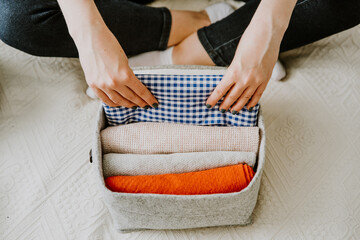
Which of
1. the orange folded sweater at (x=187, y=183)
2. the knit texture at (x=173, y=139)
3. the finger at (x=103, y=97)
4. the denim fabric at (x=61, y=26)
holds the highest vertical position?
the denim fabric at (x=61, y=26)

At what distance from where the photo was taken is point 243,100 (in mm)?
496

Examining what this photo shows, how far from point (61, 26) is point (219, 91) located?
0.36 metres

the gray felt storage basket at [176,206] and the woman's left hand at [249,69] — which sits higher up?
the woman's left hand at [249,69]

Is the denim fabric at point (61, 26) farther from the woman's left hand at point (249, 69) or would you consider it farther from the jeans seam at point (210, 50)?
the woman's left hand at point (249, 69)

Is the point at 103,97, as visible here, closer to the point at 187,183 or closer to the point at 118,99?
the point at 118,99

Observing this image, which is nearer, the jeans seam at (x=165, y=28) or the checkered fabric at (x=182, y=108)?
the checkered fabric at (x=182, y=108)

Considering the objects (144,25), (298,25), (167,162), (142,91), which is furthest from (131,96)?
(298,25)

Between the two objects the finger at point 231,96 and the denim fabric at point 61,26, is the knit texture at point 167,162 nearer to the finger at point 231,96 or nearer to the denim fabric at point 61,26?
the finger at point 231,96

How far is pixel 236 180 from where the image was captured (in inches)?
19.0

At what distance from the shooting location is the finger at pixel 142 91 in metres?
0.47

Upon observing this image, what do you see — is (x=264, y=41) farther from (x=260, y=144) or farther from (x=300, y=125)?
(x=300, y=125)

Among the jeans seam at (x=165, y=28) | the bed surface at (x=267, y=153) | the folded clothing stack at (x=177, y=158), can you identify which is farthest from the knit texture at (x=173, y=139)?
the jeans seam at (x=165, y=28)

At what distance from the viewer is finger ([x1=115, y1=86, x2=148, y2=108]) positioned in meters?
0.47

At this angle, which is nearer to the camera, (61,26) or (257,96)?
(257,96)
